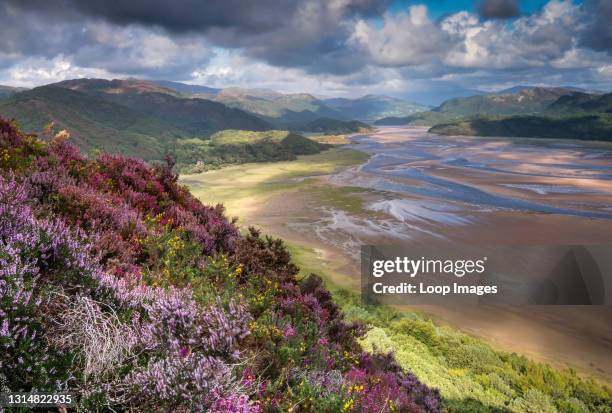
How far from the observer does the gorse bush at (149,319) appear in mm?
3148

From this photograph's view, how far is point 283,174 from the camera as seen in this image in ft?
295

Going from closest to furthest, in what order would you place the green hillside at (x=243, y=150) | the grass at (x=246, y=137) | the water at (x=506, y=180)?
1. the water at (x=506, y=180)
2. the green hillside at (x=243, y=150)
3. the grass at (x=246, y=137)

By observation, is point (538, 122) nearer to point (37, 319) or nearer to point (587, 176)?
point (587, 176)

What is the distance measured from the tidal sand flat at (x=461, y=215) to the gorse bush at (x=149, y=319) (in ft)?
56.9

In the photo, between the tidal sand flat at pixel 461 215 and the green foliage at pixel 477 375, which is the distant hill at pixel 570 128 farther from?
the green foliage at pixel 477 375

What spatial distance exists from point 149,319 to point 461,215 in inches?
1817

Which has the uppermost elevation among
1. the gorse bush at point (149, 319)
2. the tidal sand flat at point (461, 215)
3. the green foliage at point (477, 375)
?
the gorse bush at point (149, 319)

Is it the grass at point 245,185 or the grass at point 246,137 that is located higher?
the grass at point 246,137

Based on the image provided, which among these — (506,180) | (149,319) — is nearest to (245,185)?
(506,180)

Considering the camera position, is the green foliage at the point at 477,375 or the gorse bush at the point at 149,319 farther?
the green foliage at the point at 477,375

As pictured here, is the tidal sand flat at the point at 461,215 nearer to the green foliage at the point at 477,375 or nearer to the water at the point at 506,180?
the water at the point at 506,180

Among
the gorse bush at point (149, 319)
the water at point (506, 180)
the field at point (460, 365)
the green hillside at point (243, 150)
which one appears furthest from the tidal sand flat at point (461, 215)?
the green hillside at point (243, 150)

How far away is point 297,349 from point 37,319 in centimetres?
292

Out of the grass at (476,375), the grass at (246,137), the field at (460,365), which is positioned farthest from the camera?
the grass at (246,137)
